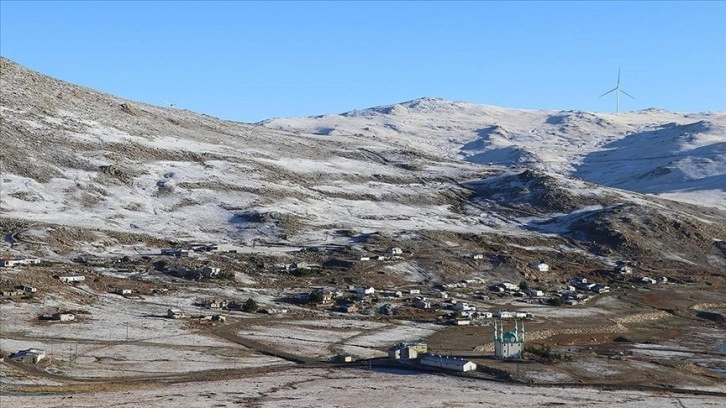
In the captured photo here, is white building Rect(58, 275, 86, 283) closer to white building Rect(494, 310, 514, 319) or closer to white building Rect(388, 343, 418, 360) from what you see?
white building Rect(494, 310, 514, 319)

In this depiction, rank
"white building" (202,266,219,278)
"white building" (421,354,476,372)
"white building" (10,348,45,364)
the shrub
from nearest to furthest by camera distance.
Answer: "white building" (10,348,45,364), "white building" (421,354,476,372), the shrub, "white building" (202,266,219,278)

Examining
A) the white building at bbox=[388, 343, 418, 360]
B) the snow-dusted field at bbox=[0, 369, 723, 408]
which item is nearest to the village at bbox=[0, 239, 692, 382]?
the white building at bbox=[388, 343, 418, 360]

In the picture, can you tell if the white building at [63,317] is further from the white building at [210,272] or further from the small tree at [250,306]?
the white building at [210,272]

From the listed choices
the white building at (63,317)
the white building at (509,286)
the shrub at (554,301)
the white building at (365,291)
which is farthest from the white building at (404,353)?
the white building at (509,286)

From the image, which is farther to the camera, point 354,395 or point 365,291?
point 365,291

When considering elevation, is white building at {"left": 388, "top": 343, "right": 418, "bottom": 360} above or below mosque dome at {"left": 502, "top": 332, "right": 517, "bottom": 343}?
below

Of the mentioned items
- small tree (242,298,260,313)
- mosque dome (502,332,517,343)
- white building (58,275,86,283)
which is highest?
white building (58,275,86,283)

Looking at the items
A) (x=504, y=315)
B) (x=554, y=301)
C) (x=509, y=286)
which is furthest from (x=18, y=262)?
(x=554, y=301)

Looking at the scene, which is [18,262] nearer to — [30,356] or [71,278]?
[71,278]

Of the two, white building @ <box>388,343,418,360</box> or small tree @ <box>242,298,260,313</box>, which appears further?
small tree @ <box>242,298,260,313</box>
